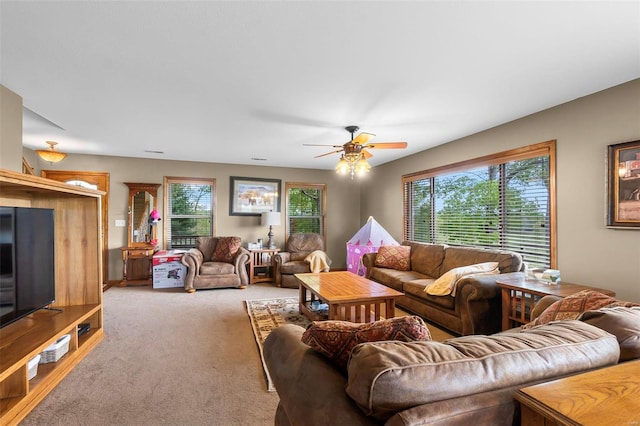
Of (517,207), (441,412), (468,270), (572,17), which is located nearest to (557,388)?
(441,412)

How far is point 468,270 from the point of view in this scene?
318 centimetres

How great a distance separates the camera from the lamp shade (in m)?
5.93

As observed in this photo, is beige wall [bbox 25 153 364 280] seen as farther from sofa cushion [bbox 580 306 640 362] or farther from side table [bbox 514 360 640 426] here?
side table [bbox 514 360 640 426]

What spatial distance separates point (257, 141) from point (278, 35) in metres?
2.66

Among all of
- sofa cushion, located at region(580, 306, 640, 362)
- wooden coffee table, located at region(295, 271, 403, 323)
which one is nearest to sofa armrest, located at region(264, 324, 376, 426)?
sofa cushion, located at region(580, 306, 640, 362)

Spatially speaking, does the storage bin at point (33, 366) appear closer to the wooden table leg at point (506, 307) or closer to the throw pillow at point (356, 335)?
the throw pillow at point (356, 335)

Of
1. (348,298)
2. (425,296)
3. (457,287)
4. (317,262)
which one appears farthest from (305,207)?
(457,287)

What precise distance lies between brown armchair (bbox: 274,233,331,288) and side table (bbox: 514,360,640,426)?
4.69 m

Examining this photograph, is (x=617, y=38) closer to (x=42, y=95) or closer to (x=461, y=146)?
(x=461, y=146)

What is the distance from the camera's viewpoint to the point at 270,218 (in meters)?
5.94

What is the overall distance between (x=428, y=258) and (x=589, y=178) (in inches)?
79.7

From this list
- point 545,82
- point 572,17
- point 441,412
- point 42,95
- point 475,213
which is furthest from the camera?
point 475,213

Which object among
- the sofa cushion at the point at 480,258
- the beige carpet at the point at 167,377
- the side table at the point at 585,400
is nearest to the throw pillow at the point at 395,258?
the sofa cushion at the point at 480,258

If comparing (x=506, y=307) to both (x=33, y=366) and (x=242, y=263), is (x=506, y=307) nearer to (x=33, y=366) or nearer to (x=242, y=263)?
(x=33, y=366)
